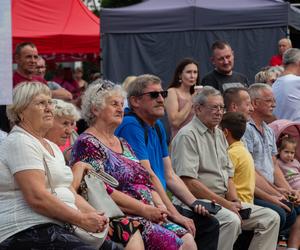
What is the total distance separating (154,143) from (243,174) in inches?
49.4

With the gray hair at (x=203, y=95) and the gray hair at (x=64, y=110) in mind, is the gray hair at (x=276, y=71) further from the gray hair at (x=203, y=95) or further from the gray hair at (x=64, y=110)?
the gray hair at (x=64, y=110)

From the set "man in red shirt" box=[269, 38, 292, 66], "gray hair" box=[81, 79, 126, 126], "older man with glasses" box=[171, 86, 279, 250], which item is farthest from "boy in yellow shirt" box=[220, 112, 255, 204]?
"man in red shirt" box=[269, 38, 292, 66]

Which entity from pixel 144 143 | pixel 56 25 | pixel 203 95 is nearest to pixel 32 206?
pixel 144 143

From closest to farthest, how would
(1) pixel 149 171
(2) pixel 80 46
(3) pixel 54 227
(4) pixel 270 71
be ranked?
(3) pixel 54 227 < (1) pixel 149 171 < (4) pixel 270 71 < (2) pixel 80 46

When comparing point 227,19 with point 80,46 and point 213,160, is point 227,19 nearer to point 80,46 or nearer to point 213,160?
point 80,46

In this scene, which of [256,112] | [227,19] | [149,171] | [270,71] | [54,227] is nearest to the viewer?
[54,227]

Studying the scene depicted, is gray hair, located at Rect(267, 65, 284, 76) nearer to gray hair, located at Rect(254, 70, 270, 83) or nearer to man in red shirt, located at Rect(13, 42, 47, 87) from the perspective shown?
gray hair, located at Rect(254, 70, 270, 83)

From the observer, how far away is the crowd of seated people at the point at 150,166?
534 cm

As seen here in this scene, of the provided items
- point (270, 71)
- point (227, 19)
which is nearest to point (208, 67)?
point (227, 19)

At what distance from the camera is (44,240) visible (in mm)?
5281

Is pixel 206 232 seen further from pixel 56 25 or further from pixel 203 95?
pixel 56 25

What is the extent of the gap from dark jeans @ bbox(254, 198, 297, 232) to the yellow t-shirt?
0.28 m

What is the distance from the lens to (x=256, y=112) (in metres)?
8.95

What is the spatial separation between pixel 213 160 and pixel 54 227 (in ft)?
8.39
